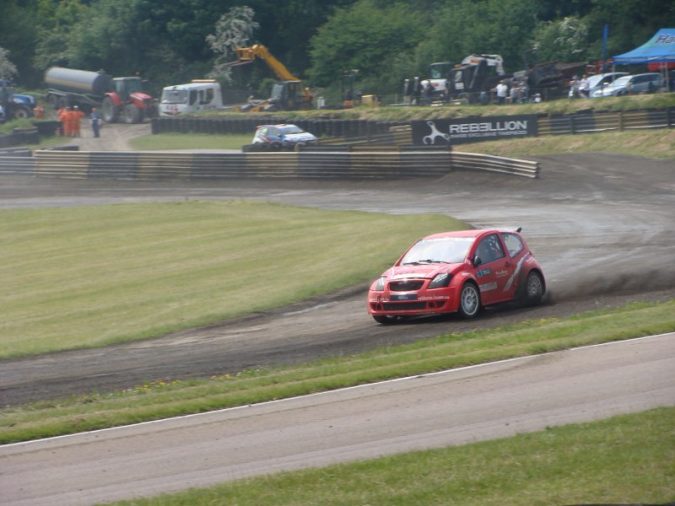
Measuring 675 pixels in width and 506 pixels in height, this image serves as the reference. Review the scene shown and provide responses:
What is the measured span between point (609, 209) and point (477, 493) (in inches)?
936

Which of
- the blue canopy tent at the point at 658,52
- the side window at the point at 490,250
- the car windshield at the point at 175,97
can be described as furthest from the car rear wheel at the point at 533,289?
the car windshield at the point at 175,97

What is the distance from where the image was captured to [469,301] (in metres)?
17.3

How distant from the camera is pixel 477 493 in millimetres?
7438

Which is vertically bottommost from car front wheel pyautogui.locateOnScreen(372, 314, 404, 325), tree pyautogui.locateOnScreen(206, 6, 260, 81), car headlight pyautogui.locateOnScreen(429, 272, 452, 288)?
car front wheel pyautogui.locateOnScreen(372, 314, 404, 325)

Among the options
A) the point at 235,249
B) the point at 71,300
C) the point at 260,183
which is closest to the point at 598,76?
the point at 260,183

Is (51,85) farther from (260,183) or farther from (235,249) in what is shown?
(235,249)

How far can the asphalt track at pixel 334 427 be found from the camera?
905 cm

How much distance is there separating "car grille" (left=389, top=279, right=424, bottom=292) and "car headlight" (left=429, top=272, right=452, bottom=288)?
184mm

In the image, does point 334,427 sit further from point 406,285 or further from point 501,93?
point 501,93

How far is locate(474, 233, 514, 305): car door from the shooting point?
1756 cm

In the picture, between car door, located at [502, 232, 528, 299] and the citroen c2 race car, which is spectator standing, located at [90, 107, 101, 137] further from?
car door, located at [502, 232, 528, 299]

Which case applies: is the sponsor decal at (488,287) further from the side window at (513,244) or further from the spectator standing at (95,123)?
the spectator standing at (95,123)

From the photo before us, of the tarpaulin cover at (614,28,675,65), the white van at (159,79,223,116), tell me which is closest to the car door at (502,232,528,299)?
the tarpaulin cover at (614,28,675,65)

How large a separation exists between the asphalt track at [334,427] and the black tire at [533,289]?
225 inches
